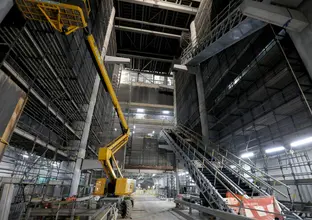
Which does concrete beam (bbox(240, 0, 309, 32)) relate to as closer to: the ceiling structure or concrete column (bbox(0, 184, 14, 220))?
concrete column (bbox(0, 184, 14, 220))

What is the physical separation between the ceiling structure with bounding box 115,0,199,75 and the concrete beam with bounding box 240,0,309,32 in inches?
571

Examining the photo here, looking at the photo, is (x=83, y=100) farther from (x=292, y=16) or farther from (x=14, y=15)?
(x=292, y=16)

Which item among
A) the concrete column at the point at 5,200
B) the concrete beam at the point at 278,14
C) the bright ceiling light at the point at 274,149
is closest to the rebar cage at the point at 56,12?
the concrete column at the point at 5,200

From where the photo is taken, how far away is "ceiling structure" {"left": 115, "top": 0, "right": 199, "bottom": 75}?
19962 millimetres

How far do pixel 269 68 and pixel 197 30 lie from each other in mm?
11908

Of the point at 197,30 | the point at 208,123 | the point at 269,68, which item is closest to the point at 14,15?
the point at 269,68

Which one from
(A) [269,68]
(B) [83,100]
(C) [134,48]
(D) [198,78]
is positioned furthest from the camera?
(C) [134,48]

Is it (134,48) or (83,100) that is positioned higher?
(134,48)

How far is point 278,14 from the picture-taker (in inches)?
243

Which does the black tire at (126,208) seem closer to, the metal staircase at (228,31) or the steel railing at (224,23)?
the metal staircase at (228,31)

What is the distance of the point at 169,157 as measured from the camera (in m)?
22.3

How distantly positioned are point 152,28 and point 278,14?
20.2 m

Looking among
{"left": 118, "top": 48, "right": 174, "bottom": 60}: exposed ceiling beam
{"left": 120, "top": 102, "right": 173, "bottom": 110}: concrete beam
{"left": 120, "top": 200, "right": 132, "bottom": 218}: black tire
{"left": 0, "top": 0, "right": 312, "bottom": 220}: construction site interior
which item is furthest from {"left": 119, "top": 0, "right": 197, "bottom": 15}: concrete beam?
{"left": 120, "top": 200, "right": 132, "bottom": 218}: black tire

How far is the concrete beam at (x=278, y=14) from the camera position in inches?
237
